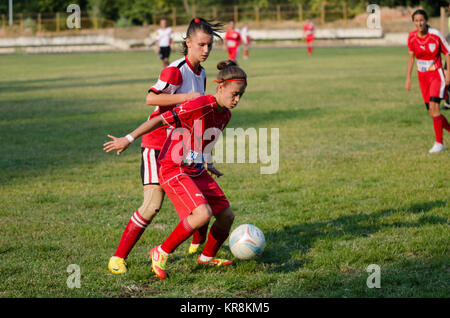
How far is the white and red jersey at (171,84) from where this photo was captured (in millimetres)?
4434

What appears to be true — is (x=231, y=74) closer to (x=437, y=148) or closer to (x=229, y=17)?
(x=437, y=148)

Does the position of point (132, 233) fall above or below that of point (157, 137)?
below

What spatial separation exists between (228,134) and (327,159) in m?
2.73

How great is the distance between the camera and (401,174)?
7.48 m

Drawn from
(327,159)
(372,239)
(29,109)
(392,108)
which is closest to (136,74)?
(29,109)

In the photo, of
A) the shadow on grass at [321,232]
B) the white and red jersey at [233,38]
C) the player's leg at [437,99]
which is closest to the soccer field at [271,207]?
the shadow on grass at [321,232]

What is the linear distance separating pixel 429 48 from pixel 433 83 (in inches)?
22.2

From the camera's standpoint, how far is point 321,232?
208 inches

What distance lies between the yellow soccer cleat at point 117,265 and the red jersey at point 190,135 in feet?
2.44

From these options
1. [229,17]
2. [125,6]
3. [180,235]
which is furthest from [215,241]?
[125,6]

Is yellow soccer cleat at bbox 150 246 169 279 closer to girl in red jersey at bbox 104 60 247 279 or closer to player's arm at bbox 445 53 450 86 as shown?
girl in red jersey at bbox 104 60 247 279

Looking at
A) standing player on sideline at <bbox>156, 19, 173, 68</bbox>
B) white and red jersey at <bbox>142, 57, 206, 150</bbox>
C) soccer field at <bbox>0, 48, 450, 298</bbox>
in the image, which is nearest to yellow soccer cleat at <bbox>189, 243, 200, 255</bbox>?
soccer field at <bbox>0, 48, 450, 298</bbox>
